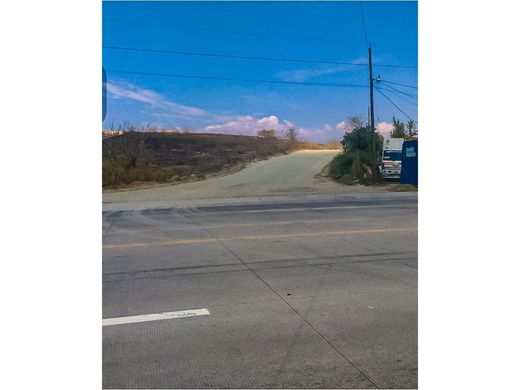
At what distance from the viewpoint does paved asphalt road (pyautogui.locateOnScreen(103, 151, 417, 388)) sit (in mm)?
3178

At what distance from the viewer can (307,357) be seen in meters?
3.39

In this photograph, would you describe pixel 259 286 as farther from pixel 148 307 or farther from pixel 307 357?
pixel 307 357

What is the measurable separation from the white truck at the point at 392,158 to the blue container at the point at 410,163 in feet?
2.03

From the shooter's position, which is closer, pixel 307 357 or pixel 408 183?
pixel 307 357

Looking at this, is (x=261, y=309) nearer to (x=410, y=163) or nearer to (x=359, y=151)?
(x=410, y=163)

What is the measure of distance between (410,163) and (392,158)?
202cm

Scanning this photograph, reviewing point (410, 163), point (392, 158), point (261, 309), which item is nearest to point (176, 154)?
point (392, 158)

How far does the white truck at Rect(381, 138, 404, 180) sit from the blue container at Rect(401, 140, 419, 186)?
62 centimetres

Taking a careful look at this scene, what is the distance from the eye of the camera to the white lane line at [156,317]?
4.20m

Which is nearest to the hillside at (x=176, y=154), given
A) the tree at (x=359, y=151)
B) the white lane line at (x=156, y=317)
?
the tree at (x=359, y=151)

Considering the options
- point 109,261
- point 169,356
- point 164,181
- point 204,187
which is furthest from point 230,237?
point 164,181

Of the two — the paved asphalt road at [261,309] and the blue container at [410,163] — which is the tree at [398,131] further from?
the paved asphalt road at [261,309]

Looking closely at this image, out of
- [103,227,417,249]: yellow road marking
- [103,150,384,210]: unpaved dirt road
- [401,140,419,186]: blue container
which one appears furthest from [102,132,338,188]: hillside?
[103,227,417,249]: yellow road marking

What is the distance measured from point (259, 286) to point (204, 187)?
1858 cm
